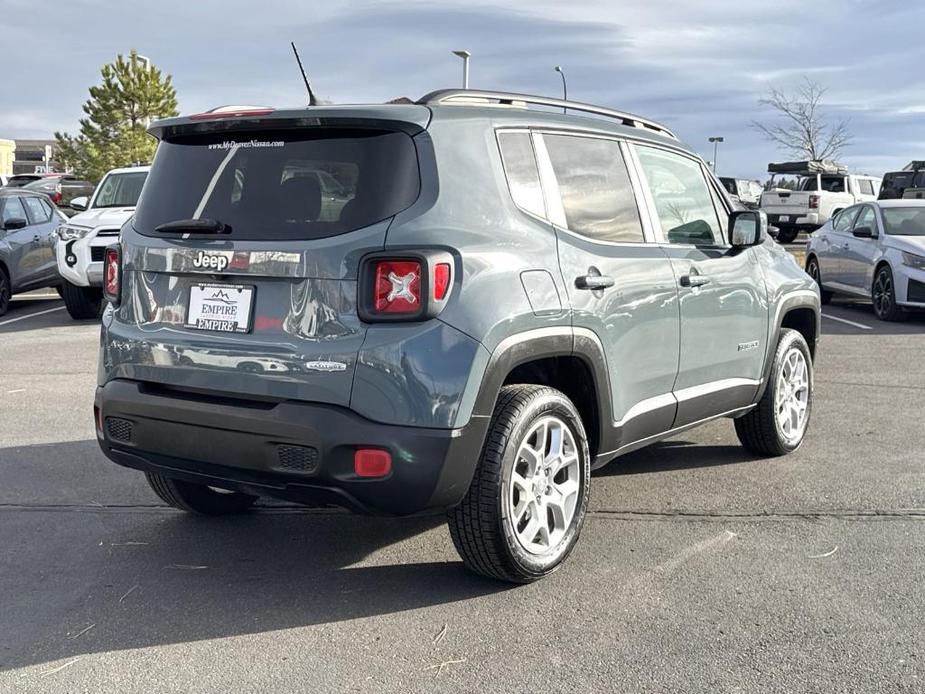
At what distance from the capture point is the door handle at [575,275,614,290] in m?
4.27

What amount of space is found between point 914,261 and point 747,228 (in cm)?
855

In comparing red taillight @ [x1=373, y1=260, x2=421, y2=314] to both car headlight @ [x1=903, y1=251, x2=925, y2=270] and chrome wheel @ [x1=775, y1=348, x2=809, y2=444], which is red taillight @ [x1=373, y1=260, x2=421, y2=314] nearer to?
chrome wheel @ [x1=775, y1=348, x2=809, y2=444]

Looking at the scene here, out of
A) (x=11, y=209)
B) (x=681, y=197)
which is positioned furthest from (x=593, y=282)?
(x=11, y=209)

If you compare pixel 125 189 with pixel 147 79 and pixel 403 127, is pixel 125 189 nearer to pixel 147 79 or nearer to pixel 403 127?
pixel 403 127

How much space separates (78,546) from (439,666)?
78.9 inches

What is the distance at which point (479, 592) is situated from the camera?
412 cm

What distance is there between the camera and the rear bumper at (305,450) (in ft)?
11.9

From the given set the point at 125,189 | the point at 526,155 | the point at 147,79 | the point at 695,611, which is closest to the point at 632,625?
the point at 695,611

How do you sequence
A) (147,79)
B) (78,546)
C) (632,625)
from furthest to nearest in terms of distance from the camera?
(147,79), (78,546), (632,625)

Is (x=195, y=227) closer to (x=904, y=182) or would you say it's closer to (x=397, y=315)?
(x=397, y=315)

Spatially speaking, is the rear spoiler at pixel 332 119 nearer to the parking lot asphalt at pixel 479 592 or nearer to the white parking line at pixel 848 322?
the parking lot asphalt at pixel 479 592

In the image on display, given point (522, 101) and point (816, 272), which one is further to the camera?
point (816, 272)

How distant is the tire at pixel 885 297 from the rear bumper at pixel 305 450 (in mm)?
10823

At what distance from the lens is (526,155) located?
4258 mm
